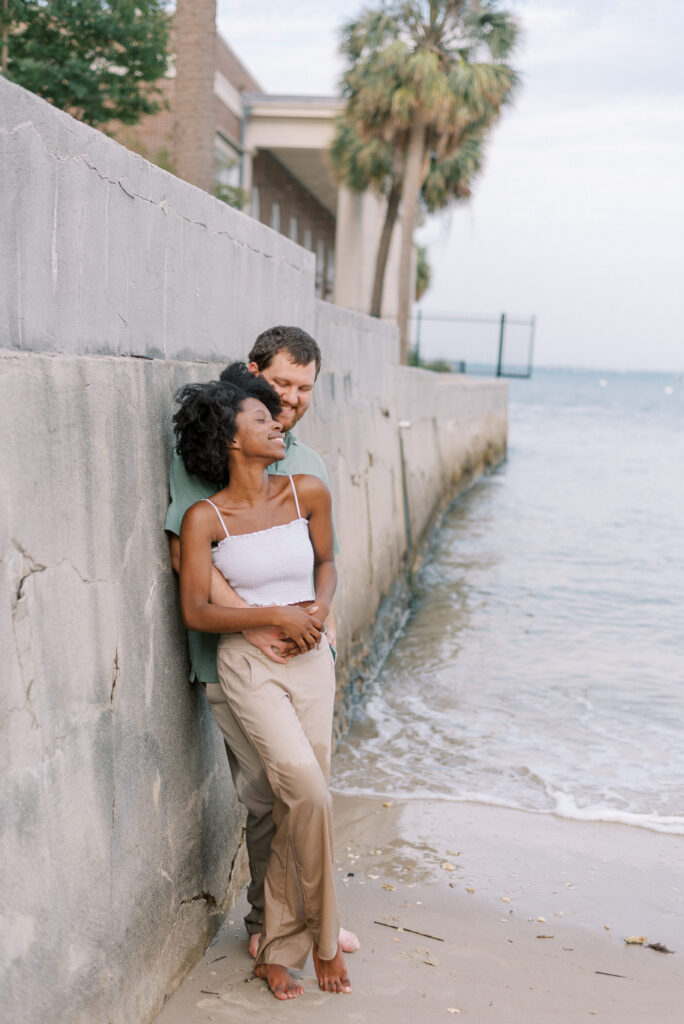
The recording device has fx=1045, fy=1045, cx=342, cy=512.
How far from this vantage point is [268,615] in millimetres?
2787

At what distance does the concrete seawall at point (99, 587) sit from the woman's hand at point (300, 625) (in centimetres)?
35

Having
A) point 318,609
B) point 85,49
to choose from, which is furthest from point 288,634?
point 85,49

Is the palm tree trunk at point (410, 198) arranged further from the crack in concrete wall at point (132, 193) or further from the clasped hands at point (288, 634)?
the clasped hands at point (288, 634)

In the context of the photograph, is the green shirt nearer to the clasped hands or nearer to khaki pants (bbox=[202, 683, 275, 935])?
khaki pants (bbox=[202, 683, 275, 935])

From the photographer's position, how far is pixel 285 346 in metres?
3.41

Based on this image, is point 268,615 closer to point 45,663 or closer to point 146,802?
point 146,802

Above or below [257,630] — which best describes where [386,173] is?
above

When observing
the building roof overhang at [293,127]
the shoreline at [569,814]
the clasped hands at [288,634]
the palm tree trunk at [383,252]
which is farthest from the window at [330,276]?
the clasped hands at [288,634]

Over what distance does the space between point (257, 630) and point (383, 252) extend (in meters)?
22.1

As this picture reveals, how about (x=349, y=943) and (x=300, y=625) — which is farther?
(x=349, y=943)

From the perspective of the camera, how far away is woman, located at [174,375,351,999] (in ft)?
9.16

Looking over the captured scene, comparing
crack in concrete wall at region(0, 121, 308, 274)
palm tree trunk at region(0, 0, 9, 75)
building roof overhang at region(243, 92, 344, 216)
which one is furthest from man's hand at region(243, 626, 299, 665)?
building roof overhang at region(243, 92, 344, 216)

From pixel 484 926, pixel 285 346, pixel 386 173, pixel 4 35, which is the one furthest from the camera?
pixel 386 173

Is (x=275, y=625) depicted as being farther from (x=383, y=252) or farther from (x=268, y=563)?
(x=383, y=252)
